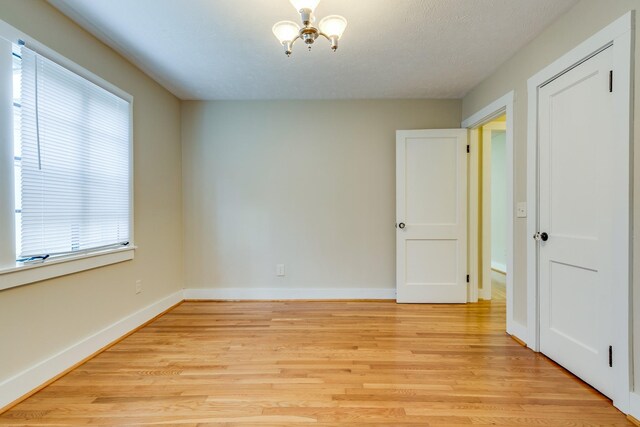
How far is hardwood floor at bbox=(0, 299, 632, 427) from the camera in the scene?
159 centimetres

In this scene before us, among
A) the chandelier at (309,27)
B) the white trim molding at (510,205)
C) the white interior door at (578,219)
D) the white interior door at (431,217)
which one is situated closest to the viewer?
the chandelier at (309,27)

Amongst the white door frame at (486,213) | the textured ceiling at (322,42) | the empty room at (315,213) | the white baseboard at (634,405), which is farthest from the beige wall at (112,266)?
the white door frame at (486,213)

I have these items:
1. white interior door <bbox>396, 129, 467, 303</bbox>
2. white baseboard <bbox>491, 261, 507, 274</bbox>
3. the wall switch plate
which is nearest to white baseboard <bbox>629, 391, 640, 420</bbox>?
the wall switch plate

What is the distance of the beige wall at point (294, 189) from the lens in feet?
11.8

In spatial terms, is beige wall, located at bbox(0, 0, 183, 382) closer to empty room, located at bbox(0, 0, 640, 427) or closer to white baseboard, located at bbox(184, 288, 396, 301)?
empty room, located at bbox(0, 0, 640, 427)

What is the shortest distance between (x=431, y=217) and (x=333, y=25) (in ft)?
7.93

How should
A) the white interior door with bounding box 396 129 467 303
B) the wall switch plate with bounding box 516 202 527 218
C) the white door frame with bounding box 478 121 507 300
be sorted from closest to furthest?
the wall switch plate with bounding box 516 202 527 218 → the white interior door with bounding box 396 129 467 303 → the white door frame with bounding box 478 121 507 300

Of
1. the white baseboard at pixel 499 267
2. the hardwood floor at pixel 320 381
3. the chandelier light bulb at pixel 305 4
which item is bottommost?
the hardwood floor at pixel 320 381

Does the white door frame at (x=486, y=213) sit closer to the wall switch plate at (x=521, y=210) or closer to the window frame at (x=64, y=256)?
the wall switch plate at (x=521, y=210)

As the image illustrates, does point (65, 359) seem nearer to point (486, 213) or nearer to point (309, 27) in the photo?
point (309, 27)

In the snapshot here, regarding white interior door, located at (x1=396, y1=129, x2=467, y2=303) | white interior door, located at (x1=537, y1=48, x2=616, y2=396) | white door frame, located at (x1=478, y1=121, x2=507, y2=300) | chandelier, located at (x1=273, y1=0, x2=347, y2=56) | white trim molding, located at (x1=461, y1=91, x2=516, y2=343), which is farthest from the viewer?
white door frame, located at (x1=478, y1=121, x2=507, y2=300)

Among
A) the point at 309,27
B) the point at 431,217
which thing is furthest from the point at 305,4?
the point at 431,217

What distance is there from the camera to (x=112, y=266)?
8.13 feet

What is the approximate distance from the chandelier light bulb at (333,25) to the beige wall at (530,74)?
1.49 m
